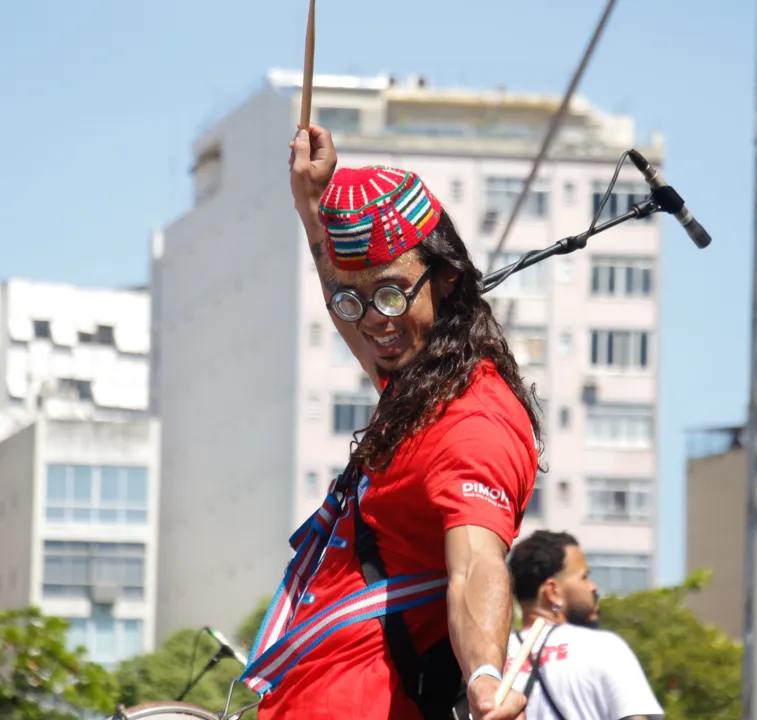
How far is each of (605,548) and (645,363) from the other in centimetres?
591

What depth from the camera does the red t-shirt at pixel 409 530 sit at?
3.49 metres

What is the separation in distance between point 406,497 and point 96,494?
62.8m

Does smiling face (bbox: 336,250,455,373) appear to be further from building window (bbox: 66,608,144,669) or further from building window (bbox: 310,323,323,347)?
building window (bbox: 66,608,144,669)

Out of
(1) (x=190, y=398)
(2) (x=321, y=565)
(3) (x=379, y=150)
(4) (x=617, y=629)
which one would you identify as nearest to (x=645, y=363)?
(3) (x=379, y=150)

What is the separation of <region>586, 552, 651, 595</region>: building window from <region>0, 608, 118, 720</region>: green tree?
51.7 metres

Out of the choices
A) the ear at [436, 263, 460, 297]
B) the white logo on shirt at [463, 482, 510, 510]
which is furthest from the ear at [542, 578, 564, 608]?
the white logo on shirt at [463, 482, 510, 510]

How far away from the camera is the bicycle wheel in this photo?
4.04 meters

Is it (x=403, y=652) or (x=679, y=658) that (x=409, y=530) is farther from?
(x=679, y=658)

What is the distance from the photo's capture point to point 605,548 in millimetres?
63125

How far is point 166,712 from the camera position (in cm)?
407

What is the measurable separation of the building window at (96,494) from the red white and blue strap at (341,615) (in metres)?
62.0

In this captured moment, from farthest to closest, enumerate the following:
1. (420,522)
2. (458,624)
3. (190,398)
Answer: (190,398) → (420,522) → (458,624)

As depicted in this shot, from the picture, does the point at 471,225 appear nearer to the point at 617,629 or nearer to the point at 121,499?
the point at 121,499

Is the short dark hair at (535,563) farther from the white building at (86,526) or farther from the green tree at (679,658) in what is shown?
the white building at (86,526)
